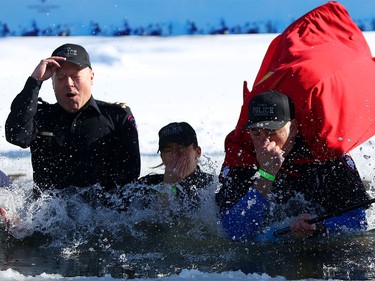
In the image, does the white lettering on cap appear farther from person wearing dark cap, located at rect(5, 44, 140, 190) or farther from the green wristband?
the green wristband

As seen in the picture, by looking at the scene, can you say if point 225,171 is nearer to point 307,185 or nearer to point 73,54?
point 307,185

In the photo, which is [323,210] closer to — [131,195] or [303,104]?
[303,104]

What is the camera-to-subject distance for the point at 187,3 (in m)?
6.52

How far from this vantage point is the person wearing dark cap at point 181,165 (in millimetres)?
4219

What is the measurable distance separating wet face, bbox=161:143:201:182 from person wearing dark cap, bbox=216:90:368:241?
0.33 meters

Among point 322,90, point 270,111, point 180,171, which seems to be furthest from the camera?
point 180,171

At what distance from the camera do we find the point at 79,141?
4535 millimetres

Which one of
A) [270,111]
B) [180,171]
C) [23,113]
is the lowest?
[180,171]

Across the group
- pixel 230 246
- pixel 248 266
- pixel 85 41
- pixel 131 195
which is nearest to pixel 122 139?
pixel 131 195

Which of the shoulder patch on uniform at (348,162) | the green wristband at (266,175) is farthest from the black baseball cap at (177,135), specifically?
the shoulder patch on uniform at (348,162)

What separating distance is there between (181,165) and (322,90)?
2.73ft

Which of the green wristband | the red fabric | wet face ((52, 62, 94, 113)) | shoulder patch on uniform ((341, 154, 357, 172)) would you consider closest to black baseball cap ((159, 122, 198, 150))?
the red fabric

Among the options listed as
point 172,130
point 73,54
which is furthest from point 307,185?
point 73,54

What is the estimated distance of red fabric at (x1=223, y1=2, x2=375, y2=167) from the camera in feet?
12.3
